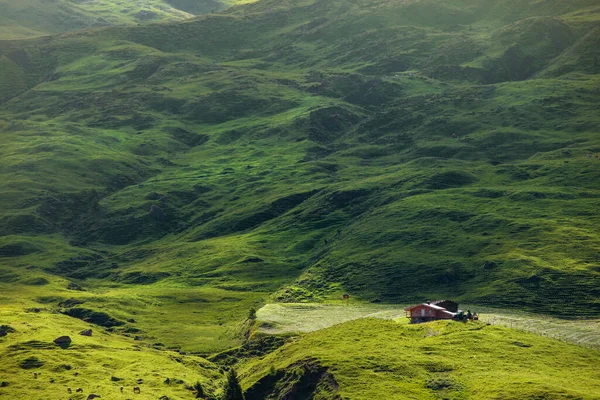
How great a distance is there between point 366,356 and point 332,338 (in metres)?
17.6

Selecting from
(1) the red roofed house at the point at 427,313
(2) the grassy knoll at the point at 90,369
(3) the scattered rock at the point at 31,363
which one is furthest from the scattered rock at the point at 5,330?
(1) the red roofed house at the point at 427,313

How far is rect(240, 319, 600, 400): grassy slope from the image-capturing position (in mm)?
123613

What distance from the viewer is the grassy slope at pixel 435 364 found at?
406 ft

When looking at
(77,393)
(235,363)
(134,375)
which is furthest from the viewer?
(235,363)

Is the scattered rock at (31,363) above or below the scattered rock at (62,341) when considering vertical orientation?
above

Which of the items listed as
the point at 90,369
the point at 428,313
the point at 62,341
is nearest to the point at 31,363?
the point at 90,369

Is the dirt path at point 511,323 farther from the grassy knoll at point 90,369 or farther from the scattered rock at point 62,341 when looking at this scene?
the scattered rock at point 62,341

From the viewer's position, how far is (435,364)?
13588 centimetres

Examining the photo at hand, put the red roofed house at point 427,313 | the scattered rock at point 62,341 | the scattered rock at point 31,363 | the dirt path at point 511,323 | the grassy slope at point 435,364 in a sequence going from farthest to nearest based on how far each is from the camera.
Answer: the scattered rock at point 62,341 → the red roofed house at point 427,313 → the scattered rock at point 31,363 → the dirt path at point 511,323 → the grassy slope at point 435,364

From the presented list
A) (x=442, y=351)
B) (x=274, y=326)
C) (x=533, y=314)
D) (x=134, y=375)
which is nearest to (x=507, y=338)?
(x=442, y=351)

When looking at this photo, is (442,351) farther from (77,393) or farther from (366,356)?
(77,393)

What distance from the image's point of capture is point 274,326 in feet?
633

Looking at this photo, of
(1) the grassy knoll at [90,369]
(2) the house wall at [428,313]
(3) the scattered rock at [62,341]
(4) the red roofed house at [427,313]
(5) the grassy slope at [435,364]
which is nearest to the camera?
(5) the grassy slope at [435,364]

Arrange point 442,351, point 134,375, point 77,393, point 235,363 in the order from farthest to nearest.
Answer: point 235,363
point 134,375
point 77,393
point 442,351
